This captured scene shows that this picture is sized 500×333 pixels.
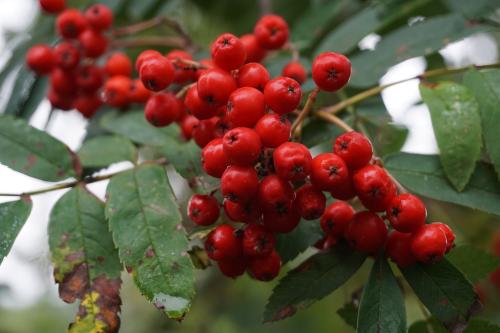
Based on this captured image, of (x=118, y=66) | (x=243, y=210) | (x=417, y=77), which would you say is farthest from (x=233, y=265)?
(x=118, y=66)

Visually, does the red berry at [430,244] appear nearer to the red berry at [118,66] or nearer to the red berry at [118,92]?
the red berry at [118,92]

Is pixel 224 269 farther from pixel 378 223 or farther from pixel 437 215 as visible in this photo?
pixel 437 215

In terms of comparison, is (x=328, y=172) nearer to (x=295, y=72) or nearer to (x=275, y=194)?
(x=275, y=194)

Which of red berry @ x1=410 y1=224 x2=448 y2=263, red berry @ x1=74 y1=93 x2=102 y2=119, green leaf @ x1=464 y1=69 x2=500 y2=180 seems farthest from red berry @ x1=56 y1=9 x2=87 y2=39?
red berry @ x1=410 y1=224 x2=448 y2=263

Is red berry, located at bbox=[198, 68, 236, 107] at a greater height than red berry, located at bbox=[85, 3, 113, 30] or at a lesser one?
lesser

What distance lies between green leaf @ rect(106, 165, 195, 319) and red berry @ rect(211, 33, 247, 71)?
49 centimetres

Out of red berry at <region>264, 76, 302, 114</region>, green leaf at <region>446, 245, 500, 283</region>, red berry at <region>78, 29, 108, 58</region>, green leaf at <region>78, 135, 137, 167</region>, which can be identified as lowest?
green leaf at <region>446, 245, 500, 283</region>

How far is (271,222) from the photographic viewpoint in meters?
1.67

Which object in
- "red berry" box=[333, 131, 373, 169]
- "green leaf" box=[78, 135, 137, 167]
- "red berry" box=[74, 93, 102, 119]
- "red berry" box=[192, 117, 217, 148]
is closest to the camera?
"red berry" box=[333, 131, 373, 169]

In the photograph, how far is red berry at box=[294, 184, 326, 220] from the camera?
1625mm

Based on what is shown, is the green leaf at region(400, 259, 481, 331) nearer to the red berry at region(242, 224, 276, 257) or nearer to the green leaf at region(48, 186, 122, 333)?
the red berry at region(242, 224, 276, 257)

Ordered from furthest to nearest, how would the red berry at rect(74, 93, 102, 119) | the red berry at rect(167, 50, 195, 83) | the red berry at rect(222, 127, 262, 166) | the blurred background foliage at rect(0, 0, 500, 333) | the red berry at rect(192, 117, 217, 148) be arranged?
the red berry at rect(74, 93, 102, 119), the blurred background foliage at rect(0, 0, 500, 333), the red berry at rect(167, 50, 195, 83), the red berry at rect(192, 117, 217, 148), the red berry at rect(222, 127, 262, 166)

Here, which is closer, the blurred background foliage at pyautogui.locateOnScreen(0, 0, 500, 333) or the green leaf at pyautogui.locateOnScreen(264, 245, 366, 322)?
the green leaf at pyautogui.locateOnScreen(264, 245, 366, 322)

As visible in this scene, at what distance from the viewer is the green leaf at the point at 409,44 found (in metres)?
2.28
